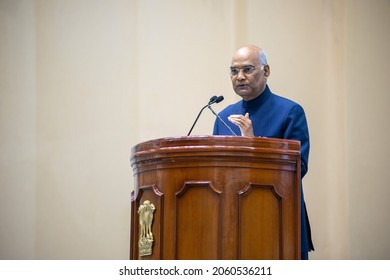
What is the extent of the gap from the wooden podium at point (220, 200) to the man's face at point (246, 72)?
0.94 m

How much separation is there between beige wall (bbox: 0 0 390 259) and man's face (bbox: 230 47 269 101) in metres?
1.71

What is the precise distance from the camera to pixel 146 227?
4.04m

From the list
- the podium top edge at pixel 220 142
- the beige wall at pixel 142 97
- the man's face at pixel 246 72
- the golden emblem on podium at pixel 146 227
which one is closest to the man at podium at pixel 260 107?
the man's face at pixel 246 72

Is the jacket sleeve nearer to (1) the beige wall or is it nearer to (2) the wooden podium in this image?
(2) the wooden podium

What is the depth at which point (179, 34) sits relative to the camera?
6.77m

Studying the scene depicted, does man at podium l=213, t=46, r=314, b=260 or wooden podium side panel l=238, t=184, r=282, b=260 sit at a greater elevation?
man at podium l=213, t=46, r=314, b=260

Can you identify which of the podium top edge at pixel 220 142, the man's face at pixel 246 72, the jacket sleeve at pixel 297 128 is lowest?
the podium top edge at pixel 220 142

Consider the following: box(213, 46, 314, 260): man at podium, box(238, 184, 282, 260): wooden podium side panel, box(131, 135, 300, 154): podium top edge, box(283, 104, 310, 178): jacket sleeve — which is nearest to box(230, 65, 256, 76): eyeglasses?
box(213, 46, 314, 260): man at podium

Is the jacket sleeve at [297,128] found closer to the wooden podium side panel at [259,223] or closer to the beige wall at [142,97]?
the wooden podium side panel at [259,223]

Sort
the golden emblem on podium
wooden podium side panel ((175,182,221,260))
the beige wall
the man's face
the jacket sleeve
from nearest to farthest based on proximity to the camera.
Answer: wooden podium side panel ((175,182,221,260)) → the golden emblem on podium → the jacket sleeve → the man's face → the beige wall

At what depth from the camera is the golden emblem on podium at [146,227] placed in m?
4.01

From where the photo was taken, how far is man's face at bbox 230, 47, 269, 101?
16.0 ft

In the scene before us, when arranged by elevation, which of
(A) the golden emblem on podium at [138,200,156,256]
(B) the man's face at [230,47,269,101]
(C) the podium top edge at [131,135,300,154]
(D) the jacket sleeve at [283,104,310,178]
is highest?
(B) the man's face at [230,47,269,101]

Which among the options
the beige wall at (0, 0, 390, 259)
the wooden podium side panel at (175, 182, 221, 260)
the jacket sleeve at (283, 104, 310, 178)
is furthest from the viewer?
the beige wall at (0, 0, 390, 259)
